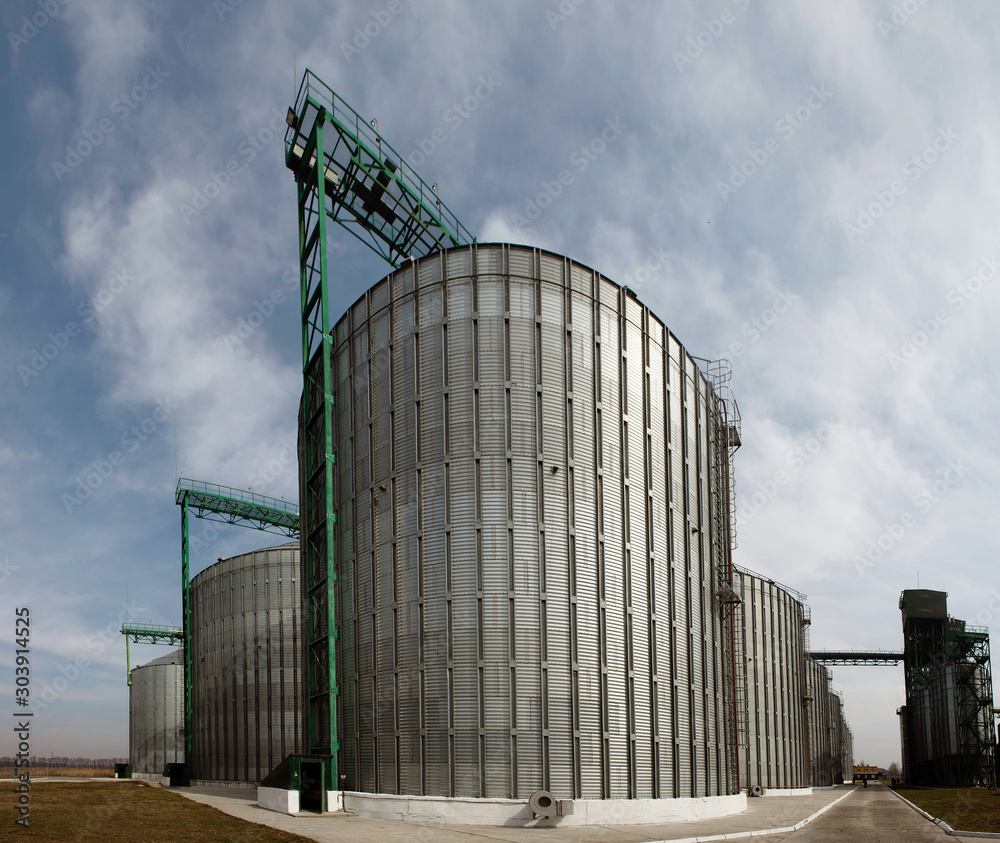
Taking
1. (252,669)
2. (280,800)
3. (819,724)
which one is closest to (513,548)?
(280,800)

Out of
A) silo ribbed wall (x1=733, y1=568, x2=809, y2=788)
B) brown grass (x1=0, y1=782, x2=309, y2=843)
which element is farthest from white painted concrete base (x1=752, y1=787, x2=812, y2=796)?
brown grass (x1=0, y1=782, x2=309, y2=843)

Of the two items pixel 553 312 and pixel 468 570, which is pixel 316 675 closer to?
pixel 468 570

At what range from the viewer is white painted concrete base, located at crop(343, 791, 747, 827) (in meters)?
25.9

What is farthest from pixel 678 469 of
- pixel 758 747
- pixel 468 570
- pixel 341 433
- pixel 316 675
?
pixel 758 747

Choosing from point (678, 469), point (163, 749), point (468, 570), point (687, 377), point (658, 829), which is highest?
point (687, 377)

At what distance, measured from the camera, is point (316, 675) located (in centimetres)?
3359

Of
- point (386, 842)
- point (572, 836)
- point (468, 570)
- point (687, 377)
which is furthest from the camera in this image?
point (687, 377)

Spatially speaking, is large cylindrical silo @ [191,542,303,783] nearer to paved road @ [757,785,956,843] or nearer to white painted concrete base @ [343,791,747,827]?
white painted concrete base @ [343,791,747,827]

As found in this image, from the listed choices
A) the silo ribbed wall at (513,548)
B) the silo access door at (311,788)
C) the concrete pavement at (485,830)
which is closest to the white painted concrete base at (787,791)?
the silo ribbed wall at (513,548)

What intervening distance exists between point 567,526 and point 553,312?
25.9ft

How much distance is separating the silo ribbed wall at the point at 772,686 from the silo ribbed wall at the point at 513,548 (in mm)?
22970

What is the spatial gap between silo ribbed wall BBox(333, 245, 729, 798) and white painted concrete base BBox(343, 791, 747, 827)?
49cm

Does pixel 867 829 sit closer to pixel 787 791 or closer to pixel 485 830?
pixel 485 830

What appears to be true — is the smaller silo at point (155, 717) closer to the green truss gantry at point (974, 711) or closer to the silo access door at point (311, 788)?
the silo access door at point (311, 788)
